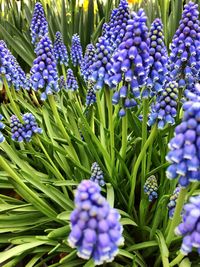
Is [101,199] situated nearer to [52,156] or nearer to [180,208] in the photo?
[180,208]

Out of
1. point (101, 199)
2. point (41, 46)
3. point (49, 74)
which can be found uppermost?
point (41, 46)

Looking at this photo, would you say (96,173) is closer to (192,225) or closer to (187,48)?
(187,48)

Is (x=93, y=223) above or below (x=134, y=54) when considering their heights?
below

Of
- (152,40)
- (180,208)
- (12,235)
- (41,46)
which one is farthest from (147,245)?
(41,46)

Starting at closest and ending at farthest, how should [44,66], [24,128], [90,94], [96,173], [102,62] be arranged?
1. [102,62]
2. [44,66]
3. [96,173]
4. [24,128]
5. [90,94]

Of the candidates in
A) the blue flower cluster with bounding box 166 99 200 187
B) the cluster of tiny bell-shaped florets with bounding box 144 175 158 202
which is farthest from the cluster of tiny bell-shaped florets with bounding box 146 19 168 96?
the blue flower cluster with bounding box 166 99 200 187

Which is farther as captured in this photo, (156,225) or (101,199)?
(156,225)

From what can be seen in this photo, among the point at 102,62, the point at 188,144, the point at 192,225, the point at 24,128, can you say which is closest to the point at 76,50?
the point at 24,128
